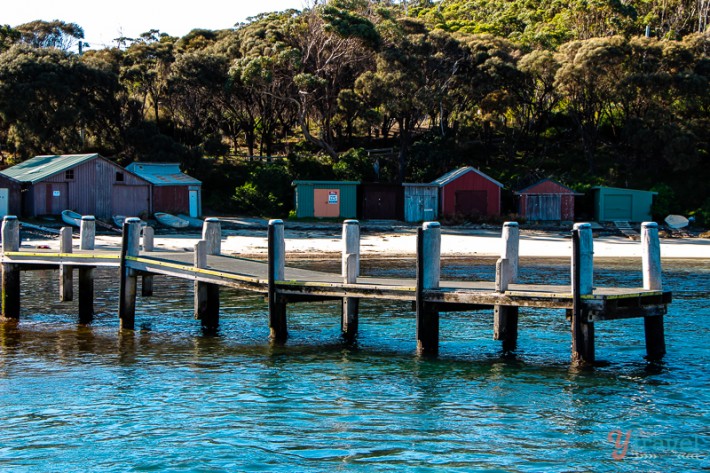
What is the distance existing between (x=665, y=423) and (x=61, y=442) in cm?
1060

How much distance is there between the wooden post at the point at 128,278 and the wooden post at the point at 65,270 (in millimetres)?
2447

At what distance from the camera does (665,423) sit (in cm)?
1581

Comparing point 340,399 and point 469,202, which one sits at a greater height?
point 469,202

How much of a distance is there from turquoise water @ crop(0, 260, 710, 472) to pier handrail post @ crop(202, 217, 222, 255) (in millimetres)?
2132

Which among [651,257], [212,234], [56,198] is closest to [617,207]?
[56,198]

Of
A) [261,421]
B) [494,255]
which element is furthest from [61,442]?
[494,255]

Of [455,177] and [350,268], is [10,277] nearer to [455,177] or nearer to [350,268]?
[350,268]

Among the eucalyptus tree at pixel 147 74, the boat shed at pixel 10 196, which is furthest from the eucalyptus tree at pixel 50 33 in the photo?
the boat shed at pixel 10 196

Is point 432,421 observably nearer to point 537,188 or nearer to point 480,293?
point 480,293

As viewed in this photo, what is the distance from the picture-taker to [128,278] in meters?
24.3

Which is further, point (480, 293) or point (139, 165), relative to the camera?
point (139, 165)

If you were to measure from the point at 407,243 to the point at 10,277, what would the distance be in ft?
84.6

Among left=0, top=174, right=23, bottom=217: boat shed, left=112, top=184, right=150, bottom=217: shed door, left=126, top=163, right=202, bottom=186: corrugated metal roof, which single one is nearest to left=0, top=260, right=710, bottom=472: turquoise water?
left=0, top=174, right=23, bottom=217: boat shed

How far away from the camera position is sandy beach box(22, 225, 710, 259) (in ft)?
148
